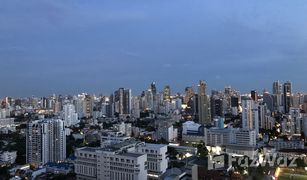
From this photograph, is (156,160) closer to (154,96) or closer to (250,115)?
(250,115)

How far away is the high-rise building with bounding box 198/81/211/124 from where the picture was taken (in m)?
15.1

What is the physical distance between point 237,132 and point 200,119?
4.86 meters

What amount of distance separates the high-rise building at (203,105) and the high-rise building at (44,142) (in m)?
7.79

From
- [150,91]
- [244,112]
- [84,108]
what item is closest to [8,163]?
[244,112]

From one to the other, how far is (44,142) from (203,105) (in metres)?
8.56

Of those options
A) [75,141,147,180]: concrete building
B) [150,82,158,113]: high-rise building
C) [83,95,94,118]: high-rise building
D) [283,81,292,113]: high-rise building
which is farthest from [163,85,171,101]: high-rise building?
[75,141,147,180]: concrete building

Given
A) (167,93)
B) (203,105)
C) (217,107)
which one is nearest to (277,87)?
(217,107)

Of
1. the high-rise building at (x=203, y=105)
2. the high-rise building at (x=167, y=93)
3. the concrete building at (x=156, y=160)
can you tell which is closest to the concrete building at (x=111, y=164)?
the concrete building at (x=156, y=160)

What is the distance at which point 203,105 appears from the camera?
1549 cm

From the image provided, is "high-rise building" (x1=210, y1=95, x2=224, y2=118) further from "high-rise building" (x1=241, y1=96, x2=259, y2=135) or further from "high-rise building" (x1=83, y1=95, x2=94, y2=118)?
"high-rise building" (x1=83, y1=95, x2=94, y2=118)

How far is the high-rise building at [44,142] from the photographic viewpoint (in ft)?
27.8

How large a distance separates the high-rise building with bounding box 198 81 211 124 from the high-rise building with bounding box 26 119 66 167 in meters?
7.79

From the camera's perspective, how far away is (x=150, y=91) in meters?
22.4

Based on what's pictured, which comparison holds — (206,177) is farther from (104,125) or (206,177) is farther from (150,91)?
(150,91)
